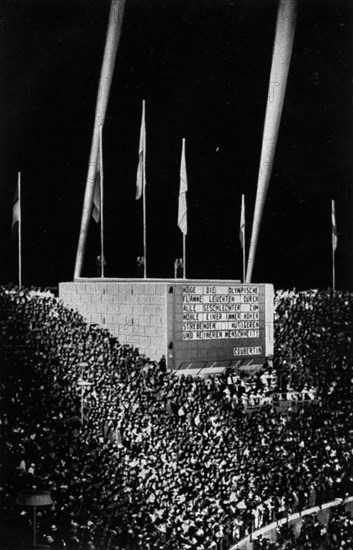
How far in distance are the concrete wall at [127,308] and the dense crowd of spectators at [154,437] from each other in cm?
59

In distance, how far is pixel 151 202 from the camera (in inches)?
1341

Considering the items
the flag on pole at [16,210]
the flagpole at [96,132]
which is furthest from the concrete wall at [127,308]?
the flag on pole at [16,210]

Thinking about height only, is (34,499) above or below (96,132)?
below

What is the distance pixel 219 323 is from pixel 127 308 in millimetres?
3165

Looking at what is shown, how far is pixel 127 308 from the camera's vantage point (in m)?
27.6

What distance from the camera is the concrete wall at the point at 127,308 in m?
26.8

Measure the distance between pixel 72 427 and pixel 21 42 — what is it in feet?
28.7

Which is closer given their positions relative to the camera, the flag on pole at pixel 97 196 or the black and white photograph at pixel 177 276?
the black and white photograph at pixel 177 276

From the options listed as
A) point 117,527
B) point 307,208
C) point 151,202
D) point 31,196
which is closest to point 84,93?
point 31,196

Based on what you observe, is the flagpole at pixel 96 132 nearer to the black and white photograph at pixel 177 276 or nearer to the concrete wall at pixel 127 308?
the black and white photograph at pixel 177 276

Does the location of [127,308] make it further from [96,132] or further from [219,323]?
[96,132]

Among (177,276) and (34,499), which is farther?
(177,276)

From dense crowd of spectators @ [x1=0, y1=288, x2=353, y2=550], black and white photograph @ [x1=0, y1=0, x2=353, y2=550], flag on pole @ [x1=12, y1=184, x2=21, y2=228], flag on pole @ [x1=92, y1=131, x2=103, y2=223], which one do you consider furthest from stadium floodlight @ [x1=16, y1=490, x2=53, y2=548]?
flag on pole @ [x1=92, y1=131, x2=103, y2=223]

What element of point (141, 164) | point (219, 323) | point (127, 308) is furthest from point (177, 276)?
point (141, 164)
